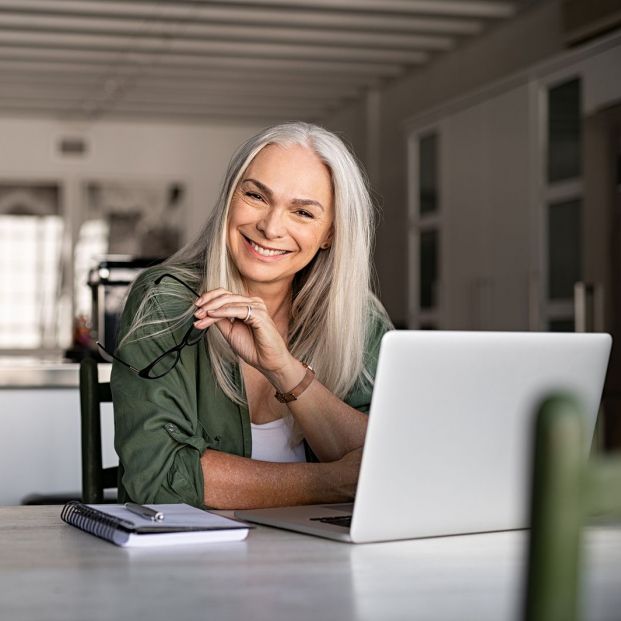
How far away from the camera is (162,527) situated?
1236 millimetres

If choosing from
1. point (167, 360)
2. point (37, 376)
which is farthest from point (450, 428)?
point (37, 376)

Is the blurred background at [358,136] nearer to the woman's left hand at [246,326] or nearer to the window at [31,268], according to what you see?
the window at [31,268]

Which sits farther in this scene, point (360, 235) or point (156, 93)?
point (156, 93)

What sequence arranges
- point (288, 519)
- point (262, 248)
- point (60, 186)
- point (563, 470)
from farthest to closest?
point (60, 186) < point (262, 248) < point (288, 519) < point (563, 470)

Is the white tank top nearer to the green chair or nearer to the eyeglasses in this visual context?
the eyeglasses

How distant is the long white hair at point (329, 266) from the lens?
1928 millimetres

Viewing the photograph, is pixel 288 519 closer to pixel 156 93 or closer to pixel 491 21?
pixel 491 21

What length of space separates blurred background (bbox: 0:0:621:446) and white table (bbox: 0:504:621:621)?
1135 millimetres

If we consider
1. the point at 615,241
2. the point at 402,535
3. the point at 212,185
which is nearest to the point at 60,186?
the point at 212,185

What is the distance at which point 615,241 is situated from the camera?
4598mm

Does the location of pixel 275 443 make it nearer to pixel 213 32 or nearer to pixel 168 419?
pixel 168 419

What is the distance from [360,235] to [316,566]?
3.17 feet

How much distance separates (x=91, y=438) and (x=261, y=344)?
15.8 inches

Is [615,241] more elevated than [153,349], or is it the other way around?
[615,241]
